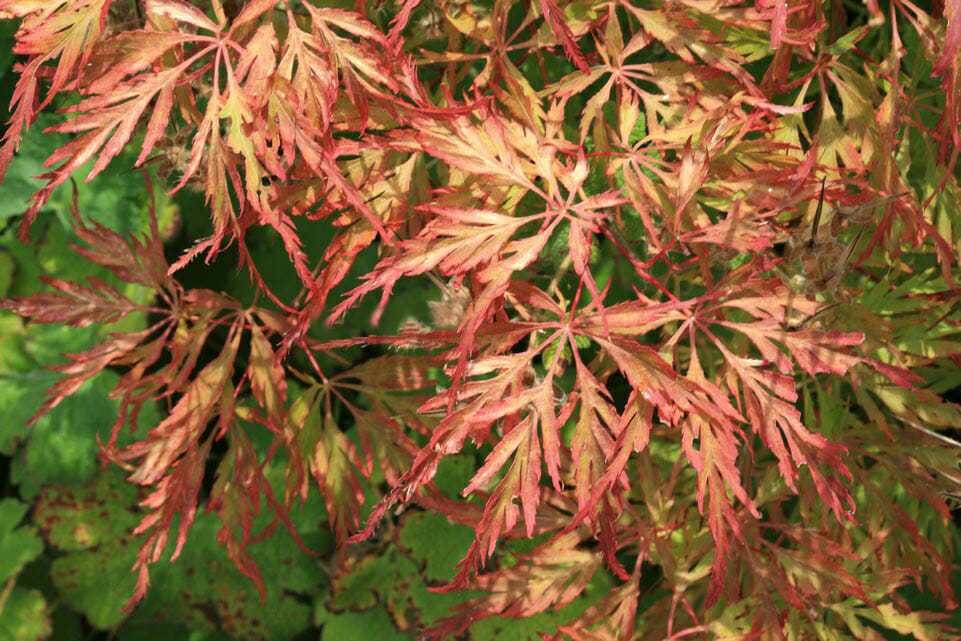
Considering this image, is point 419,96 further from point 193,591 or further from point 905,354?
point 193,591

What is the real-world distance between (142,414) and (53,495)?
26 centimetres

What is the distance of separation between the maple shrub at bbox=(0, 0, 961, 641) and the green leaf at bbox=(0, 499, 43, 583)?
668 mm

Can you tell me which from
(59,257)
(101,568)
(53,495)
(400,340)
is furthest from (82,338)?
(400,340)

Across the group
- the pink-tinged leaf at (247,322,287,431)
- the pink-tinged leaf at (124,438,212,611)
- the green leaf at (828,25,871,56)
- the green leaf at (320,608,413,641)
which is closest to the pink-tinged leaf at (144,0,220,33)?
the pink-tinged leaf at (247,322,287,431)

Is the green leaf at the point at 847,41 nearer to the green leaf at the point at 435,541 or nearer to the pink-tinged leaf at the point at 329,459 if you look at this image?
the pink-tinged leaf at the point at 329,459

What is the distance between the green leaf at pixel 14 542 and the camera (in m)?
1.42

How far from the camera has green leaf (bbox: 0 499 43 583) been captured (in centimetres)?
142

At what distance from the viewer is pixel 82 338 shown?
1.46m

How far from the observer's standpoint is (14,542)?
1442 mm

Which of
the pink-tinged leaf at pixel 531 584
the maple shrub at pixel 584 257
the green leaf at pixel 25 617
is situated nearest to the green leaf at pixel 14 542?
the green leaf at pixel 25 617

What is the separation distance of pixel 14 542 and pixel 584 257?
1284 millimetres

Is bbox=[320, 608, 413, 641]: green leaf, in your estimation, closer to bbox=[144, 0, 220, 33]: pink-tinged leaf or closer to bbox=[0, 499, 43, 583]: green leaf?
bbox=[0, 499, 43, 583]: green leaf

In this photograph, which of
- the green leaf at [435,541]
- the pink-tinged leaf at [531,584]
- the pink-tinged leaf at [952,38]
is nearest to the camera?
the pink-tinged leaf at [952,38]

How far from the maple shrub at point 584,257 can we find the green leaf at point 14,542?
67cm
